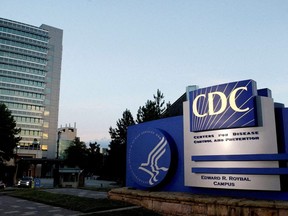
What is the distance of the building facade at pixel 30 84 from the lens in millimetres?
99875

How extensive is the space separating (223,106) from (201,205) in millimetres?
4454

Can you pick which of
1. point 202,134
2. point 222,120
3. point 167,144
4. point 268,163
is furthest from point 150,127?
point 268,163

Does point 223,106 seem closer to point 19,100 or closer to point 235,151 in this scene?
point 235,151

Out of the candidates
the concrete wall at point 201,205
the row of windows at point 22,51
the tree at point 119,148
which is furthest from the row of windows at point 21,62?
the concrete wall at point 201,205

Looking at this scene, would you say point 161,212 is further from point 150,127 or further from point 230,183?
point 150,127

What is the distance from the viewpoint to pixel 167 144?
15500mm

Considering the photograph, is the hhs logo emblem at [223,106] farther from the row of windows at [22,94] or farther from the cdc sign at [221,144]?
the row of windows at [22,94]

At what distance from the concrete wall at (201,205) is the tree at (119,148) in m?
21.2

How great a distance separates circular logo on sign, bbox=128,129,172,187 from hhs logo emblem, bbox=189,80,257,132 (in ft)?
7.27

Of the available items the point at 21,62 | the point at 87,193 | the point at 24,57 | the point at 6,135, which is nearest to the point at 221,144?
the point at 87,193

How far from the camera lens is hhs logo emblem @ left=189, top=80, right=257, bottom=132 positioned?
1241 cm

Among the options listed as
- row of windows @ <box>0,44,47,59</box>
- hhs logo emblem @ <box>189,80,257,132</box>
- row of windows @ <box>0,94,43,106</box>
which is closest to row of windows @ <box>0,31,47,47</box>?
row of windows @ <box>0,44,47,59</box>

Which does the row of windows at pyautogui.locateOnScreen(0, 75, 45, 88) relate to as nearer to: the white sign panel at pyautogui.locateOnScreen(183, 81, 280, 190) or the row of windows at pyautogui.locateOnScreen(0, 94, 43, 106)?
the row of windows at pyautogui.locateOnScreen(0, 94, 43, 106)

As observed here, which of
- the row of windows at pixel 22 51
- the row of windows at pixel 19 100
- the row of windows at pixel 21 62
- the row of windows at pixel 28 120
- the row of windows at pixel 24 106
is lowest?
the row of windows at pixel 28 120
